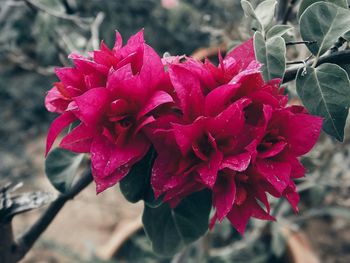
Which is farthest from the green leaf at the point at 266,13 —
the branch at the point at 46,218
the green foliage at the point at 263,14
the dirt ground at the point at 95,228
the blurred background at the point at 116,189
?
the dirt ground at the point at 95,228

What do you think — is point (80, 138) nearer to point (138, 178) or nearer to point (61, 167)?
point (138, 178)

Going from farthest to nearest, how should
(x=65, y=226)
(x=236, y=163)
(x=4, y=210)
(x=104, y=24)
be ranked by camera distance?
1. (x=104, y=24)
2. (x=65, y=226)
3. (x=4, y=210)
4. (x=236, y=163)

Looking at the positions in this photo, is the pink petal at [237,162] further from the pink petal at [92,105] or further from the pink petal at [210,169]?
the pink petal at [92,105]

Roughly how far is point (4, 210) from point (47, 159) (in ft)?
0.27

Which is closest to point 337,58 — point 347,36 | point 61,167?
point 347,36

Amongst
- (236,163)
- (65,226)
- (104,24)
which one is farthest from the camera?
(104,24)

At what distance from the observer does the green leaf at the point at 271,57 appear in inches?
18.5

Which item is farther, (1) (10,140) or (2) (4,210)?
(1) (10,140)

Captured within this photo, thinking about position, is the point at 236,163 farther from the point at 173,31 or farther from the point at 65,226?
the point at 173,31

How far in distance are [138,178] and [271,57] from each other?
0.18 metres

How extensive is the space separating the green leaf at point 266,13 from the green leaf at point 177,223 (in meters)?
0.20

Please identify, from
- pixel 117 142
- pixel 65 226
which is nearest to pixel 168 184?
pixel 117 142

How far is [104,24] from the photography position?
206cm

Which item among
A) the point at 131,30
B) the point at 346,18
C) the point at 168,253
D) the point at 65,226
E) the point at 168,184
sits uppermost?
the point at 346,18
